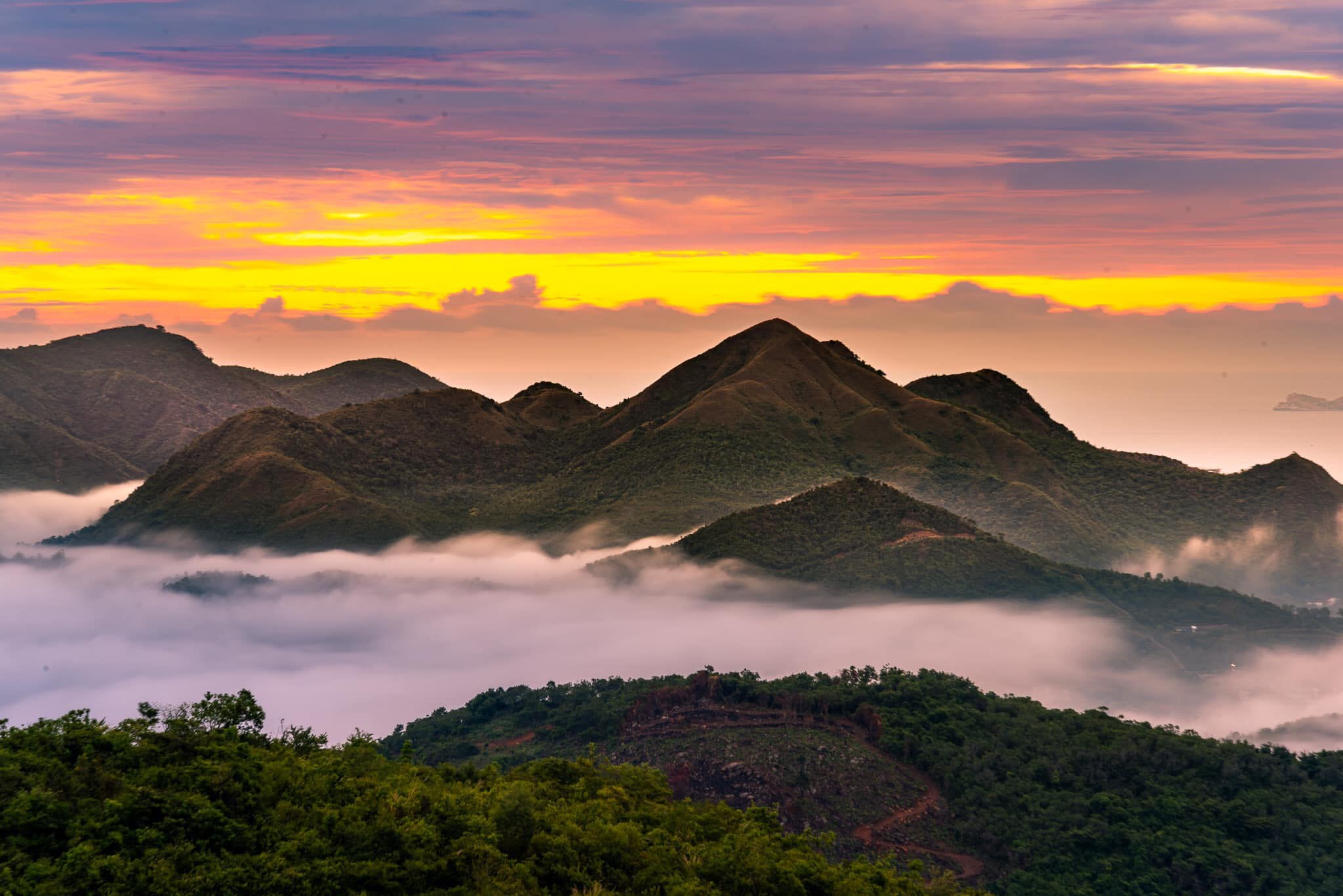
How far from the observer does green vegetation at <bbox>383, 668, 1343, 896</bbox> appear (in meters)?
62.9

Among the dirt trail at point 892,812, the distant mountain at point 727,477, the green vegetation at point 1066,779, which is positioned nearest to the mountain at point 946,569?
the distant mountain at point 727,477

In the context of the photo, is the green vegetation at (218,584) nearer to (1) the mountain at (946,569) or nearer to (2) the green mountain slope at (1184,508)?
(1) the mountain at (946,569)

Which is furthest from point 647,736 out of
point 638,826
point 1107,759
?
point 638,826

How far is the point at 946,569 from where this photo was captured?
122 m

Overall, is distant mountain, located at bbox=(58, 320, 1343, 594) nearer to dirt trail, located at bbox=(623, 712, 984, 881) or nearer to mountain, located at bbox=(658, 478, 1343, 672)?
mountain, located at bbox=(658, 478, 1343, 672)

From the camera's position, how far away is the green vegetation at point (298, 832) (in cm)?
3559

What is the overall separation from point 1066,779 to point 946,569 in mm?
49284

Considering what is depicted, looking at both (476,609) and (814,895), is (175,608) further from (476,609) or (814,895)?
(814,895)

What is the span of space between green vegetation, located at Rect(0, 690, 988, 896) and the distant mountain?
331 ft

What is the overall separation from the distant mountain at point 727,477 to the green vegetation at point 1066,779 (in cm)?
5904

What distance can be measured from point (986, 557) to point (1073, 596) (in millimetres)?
10085

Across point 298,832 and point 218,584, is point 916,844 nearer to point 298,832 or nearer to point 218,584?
point 298,832

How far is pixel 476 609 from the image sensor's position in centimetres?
14538

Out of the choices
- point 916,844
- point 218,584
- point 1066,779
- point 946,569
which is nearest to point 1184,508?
point 946,569
